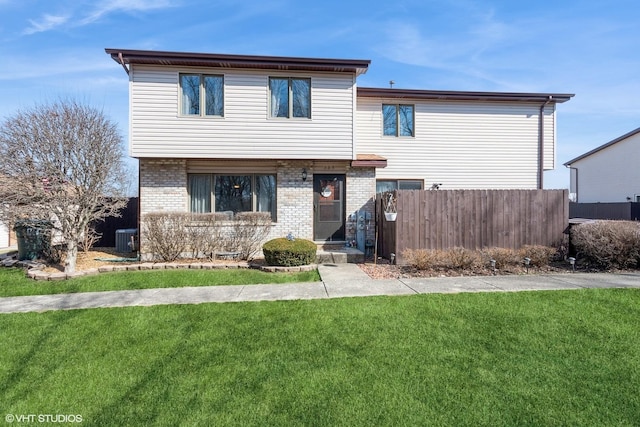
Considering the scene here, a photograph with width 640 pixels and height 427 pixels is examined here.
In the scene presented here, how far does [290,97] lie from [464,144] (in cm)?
674

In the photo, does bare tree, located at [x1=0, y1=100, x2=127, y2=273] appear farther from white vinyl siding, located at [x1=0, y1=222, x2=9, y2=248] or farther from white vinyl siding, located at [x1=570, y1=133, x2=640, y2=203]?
white vinyl siding, located at [x1=570, y1=133, x2=640, y2=203]

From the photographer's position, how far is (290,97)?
32.3ft

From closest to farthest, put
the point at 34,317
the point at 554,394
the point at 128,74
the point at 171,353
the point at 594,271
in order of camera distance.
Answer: the point at 554,394, the point at 171,353, the point at 34,317, the point at 594,271, the point at 128,74

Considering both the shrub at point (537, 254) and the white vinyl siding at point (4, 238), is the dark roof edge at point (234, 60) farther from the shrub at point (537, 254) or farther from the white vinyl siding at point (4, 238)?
the white vinyl siding at point (4, 238)

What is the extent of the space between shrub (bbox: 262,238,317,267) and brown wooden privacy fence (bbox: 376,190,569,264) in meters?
2.35

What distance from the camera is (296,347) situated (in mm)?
3807

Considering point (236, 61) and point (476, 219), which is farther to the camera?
point (236, 61)

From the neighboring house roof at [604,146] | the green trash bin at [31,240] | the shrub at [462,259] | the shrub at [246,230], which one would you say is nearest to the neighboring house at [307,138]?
the shrub at [246,230]

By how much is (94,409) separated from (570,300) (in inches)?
256

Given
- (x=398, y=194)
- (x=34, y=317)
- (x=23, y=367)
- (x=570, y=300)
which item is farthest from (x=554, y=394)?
(x=34, y=317)

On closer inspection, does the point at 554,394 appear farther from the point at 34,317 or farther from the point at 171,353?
the point at 34,317

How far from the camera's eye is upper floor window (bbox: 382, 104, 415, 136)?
39.0 feet

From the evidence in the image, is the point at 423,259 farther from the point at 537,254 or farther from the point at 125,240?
the point at 125,240

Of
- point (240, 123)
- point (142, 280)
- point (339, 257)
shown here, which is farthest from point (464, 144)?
point (142, 280)
